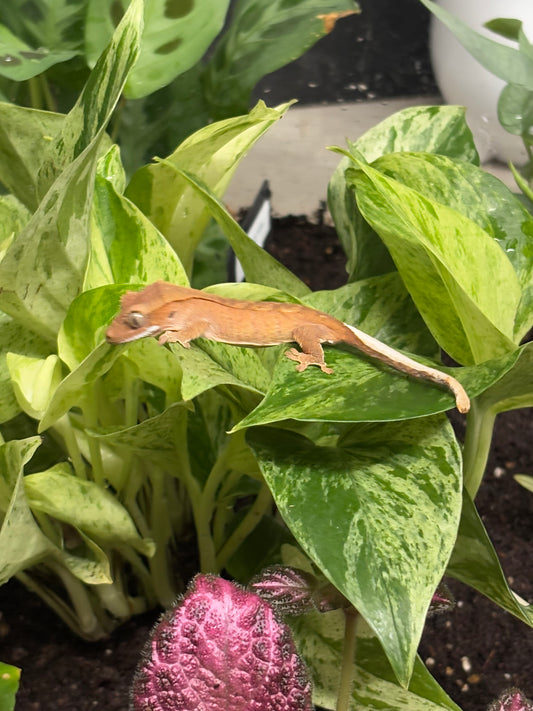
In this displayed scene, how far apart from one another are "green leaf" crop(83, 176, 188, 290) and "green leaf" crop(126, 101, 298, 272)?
0.18ft

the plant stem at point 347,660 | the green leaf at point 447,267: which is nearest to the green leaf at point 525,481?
the green leaf at point 447,267

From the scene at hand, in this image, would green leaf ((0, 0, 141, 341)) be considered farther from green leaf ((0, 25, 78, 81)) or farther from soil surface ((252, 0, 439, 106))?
soil surface ((252, 0, 439, 106))

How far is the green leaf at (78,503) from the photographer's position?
0.63 metres

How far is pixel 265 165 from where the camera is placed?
147 centimetres

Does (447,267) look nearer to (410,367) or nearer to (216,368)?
(410,367)

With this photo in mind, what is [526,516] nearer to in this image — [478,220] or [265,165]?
[478,220]

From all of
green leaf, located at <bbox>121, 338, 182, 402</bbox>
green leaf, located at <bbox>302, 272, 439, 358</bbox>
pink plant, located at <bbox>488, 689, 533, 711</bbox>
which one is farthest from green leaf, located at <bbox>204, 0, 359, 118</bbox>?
pink plant, located at <bbox>488, 689, 533, 711</bbox>

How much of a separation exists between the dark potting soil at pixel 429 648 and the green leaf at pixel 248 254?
39 cm

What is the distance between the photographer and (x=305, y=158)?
145 centimetres

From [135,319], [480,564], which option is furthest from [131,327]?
[480,564]

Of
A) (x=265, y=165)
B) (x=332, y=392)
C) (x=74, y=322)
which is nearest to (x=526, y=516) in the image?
(x=332, y=392)

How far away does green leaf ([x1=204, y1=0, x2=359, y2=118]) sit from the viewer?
0.92 metres

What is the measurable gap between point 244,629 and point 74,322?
0.83ft

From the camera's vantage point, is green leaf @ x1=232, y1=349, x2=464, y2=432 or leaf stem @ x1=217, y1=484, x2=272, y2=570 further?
leaf stem @ x1=217, y1=484, x2=272, y2=570
